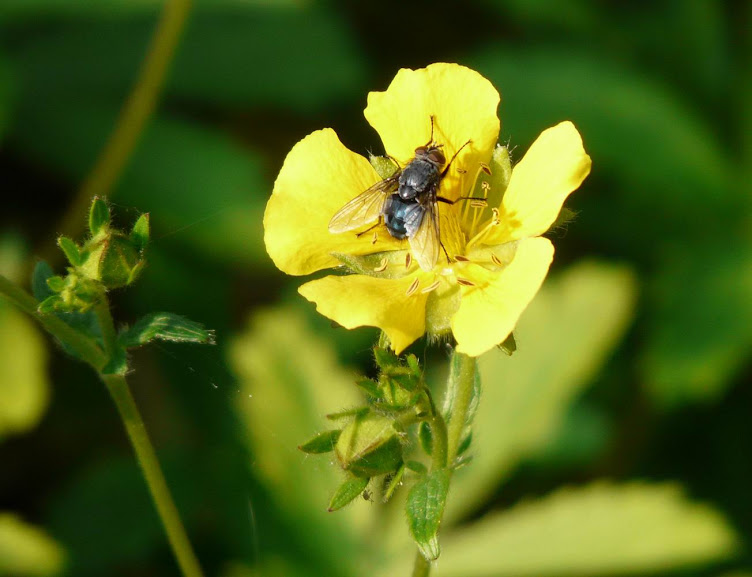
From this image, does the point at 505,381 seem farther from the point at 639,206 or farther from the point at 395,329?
the point at 395,329

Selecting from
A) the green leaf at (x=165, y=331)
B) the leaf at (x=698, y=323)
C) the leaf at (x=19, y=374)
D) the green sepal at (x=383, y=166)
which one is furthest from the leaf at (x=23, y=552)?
the leaf at (x=698, y=323)

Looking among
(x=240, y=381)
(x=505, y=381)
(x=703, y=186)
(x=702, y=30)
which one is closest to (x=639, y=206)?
(x=703, y=186)

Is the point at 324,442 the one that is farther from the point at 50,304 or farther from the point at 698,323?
the point at 698,323

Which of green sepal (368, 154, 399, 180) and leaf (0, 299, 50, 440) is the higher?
green sepal (368, 154, 399, 180)

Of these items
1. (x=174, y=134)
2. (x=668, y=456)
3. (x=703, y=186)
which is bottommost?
(x=668, y=456)

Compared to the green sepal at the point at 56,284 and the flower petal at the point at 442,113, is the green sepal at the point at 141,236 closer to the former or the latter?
the green sepal at the point at 56,284

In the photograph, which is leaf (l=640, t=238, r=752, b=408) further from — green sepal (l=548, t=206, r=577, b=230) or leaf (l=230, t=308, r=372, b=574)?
green sepal (l=548, t=206, r=577, b=230)

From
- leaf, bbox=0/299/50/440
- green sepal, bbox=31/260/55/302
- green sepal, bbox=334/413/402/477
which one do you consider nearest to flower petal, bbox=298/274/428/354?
green sepal, bbox=334/413/402/477
